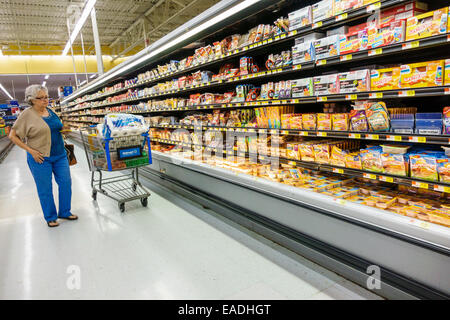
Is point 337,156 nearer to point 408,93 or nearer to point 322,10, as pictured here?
point 408,93

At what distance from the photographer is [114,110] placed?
796 centimetres

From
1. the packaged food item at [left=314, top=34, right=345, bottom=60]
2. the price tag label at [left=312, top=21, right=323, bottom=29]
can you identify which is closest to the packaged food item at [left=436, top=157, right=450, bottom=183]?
the packaged food item at [left=314, top=34, right=345, bottom=60]

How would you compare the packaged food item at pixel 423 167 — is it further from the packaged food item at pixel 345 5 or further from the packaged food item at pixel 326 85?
the packaged food item at pixel 345 5

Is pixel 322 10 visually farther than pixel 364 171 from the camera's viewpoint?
Yes

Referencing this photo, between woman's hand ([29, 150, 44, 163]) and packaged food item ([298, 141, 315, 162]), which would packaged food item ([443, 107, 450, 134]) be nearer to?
packaged food item ([298, 141, 315, 162])

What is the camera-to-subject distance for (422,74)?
5.99 ft

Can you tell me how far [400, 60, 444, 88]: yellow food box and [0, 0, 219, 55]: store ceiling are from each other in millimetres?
7951

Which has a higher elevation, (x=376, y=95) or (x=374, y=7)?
(x=374, y=7)

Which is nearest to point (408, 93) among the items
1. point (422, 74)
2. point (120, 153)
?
point (422, 74)

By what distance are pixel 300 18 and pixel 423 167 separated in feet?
5.23

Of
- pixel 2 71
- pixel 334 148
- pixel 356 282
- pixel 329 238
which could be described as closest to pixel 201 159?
pixel 334 148

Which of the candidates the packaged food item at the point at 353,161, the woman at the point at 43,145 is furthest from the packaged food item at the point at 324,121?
the woman at the point at 43,145

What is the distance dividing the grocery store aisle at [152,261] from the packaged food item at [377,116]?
1.18 meters

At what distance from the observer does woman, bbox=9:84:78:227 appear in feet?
9.84
